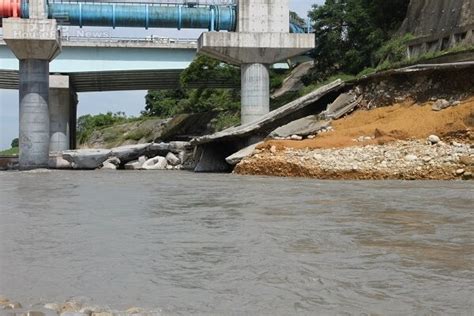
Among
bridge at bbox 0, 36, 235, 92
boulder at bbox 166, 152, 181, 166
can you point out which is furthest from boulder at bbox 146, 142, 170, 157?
bridge at bbox 0, 36, 235, 92

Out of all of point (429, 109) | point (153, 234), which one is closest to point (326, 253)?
point (153, 234)

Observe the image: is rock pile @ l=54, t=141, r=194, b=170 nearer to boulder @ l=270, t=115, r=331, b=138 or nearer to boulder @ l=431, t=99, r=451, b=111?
boulder @ l=270, t=115, r=331, b=138

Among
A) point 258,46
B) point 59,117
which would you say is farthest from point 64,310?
point 59,117

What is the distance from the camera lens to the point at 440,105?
19109 millimetres

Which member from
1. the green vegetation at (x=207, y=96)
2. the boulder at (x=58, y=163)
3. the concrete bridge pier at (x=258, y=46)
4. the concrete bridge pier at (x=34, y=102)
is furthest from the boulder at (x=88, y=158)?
the green vegetation at (x=207, y=96)

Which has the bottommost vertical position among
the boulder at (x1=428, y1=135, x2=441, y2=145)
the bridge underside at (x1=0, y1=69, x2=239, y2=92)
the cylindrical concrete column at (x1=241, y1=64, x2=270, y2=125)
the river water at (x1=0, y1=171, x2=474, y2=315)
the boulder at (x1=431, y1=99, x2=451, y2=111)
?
the river water at (x1=0, y1=171, x2=474, y2=315)

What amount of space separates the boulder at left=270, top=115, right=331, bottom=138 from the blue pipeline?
1115 cm

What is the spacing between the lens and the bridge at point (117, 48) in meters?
28.3

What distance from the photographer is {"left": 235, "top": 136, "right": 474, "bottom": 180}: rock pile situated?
15852 millimetres

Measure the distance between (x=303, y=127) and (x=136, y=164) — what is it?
10110 millimetres

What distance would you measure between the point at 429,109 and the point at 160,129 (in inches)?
1627

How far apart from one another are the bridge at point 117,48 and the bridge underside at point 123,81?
0.33 meters

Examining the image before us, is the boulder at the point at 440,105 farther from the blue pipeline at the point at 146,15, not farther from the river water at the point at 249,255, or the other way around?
the blue pipeline at the point at 146,15

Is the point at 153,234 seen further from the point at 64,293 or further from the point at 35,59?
the point at 35,59
